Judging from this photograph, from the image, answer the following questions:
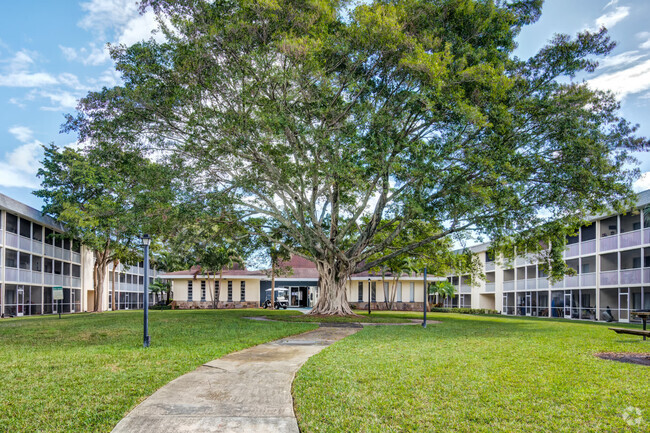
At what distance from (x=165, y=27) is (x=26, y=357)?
12773 millimetres

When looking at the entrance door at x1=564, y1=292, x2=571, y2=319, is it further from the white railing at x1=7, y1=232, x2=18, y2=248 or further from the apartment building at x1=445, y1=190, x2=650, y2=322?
the white railing at x1=7, y1=232, x2=18, y2=248

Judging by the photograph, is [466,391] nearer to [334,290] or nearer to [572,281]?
[334,290]

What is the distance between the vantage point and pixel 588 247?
111ft

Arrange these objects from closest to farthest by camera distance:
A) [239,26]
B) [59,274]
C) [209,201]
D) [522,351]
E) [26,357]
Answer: [26,357], [522,351], [239,26], [209,201], [59,274]

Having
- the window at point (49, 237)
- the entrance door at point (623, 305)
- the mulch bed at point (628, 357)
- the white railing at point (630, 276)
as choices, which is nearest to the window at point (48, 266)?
the window at point (49, 237)

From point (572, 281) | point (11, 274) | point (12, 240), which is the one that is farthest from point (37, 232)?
point (572, 281)

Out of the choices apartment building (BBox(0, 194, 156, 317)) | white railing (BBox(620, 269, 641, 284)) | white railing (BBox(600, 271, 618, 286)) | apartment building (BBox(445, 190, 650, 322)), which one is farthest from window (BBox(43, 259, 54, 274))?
white railing (BBox(620, 269, 641, 284))

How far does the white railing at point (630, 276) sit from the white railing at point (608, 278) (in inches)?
28.9

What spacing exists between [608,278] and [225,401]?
31574mm

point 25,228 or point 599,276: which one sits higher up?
point 25,228

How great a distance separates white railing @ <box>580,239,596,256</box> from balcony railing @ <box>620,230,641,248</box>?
3203 millimetres

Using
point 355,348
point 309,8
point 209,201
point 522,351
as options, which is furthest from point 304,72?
point 522,351

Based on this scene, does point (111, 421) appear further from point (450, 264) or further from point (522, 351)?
point (450, 264)

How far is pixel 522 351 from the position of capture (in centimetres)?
1150
